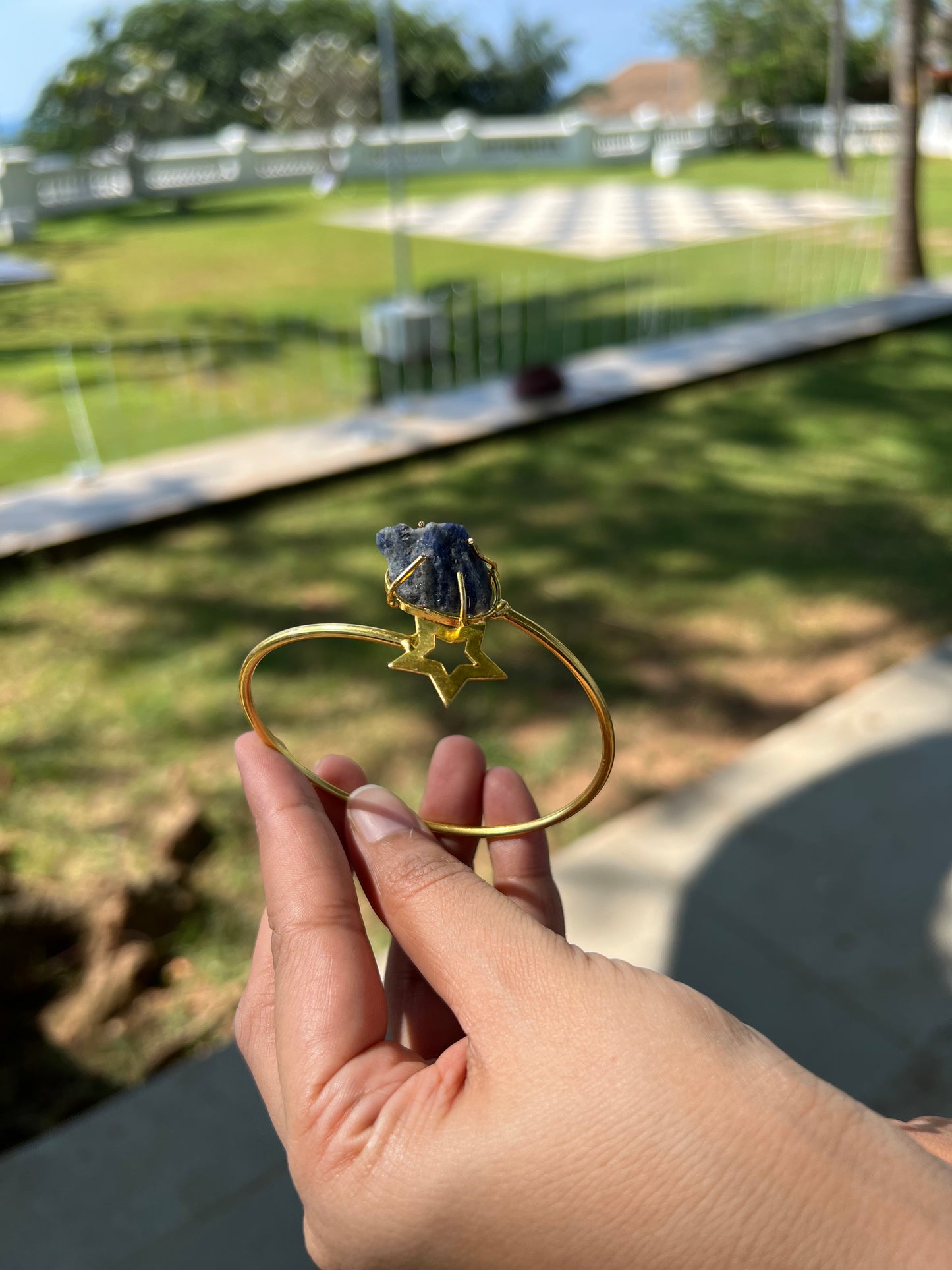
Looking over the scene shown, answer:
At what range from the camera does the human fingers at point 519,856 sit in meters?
1.61

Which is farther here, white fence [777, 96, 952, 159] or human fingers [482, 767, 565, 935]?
white fence [777, 96, 952, 159]

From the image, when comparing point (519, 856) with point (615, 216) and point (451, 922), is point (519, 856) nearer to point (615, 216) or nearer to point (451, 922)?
point (451, 922)

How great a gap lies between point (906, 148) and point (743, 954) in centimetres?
900

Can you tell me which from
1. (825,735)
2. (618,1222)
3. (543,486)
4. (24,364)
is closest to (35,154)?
(24,364)

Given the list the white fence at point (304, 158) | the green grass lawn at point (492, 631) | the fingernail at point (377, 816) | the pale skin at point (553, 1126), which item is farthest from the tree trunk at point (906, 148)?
the white fence at point (304, 158)

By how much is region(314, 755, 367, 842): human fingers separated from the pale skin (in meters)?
0.44

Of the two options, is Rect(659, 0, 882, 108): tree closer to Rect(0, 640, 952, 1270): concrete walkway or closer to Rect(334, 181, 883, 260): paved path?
Rect(334, 181, 883, 260): paved path

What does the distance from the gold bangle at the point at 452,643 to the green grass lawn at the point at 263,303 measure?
5.28m

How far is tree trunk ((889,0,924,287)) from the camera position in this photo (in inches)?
325

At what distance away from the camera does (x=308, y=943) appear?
125 cm

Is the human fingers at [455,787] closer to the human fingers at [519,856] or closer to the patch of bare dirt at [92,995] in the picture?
the human fingers at [519,856]

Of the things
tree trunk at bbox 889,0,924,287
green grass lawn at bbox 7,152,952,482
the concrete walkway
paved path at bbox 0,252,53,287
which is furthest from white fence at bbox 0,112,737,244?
the concrete walkway

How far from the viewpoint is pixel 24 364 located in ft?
28.5

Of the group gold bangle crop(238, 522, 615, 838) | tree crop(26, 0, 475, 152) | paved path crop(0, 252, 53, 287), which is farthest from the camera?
tree crop(26, 0, 475, 152)
